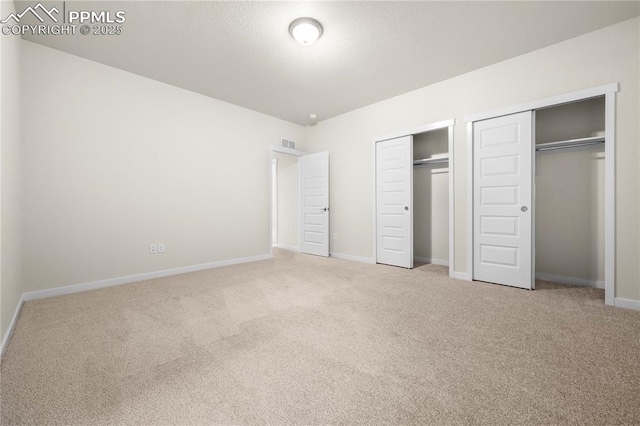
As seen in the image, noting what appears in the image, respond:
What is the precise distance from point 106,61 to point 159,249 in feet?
8.23

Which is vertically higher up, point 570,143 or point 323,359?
point 570,143

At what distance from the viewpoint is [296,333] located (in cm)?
200

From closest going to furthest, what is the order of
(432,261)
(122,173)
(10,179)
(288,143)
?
(10,179) < (122,173) < (432,261) < (288,143)

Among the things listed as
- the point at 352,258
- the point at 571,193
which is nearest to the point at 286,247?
the point at 352,258

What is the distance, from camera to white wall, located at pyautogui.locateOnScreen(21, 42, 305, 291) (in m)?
2.87

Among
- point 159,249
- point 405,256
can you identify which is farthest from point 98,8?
point 405,256

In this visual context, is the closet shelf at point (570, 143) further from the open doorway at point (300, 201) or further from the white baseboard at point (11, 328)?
the white baseboard at point (11, 328)

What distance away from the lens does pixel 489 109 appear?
339 cm

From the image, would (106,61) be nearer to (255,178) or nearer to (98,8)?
(98,8)

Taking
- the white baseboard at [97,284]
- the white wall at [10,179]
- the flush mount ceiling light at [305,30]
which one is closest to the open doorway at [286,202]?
the white baseboard at [97,284]

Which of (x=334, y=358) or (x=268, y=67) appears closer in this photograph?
(x=334, y=358)

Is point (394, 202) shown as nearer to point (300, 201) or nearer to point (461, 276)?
point (461, 276)

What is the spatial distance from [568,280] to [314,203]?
4214mm

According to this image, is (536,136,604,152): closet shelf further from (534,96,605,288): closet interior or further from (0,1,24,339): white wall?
(0,1,24,339): white wall
